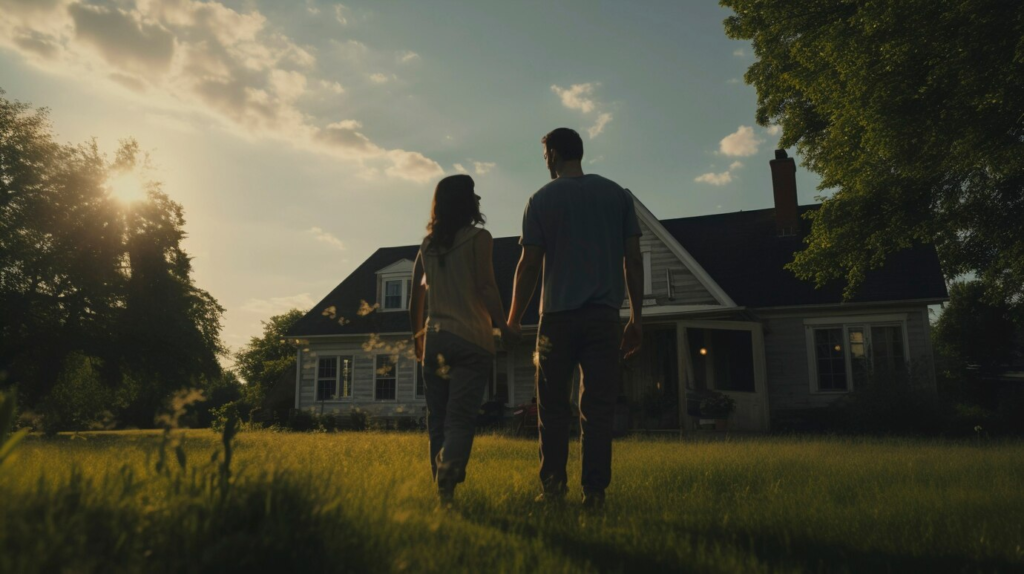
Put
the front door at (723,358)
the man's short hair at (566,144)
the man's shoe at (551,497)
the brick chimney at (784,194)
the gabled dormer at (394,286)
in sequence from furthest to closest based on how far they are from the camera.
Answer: the gabled dormer at (394,286)
the brick chimney at (784,194)
the front door at (723,358)
the man's short hair at (566,144)
the man's shoe at (551,497)

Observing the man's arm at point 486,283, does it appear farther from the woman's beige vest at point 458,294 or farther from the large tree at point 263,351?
the large tree at point 263,351

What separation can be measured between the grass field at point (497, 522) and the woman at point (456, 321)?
1.37 feet

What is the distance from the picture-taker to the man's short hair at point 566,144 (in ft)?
16.1

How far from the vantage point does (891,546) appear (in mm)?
3375

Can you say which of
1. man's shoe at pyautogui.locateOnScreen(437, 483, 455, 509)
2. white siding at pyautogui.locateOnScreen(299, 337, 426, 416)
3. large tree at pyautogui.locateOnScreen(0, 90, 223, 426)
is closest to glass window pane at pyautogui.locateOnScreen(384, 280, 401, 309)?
white siding at pyautogui.locateOnScreen(299, 337, 426, 416)

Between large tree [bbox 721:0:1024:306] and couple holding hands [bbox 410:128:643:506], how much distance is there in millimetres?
7720

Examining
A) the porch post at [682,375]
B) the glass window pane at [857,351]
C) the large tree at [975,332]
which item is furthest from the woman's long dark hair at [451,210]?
the large tree at [975,332]

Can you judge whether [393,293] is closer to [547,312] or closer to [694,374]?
[694,374]

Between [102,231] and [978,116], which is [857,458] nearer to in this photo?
[978,116]

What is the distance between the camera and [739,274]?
20.8 m

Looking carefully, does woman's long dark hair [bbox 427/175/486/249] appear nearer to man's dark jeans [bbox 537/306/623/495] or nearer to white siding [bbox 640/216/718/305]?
man's dark jeans [bbox 537/306/623/495]

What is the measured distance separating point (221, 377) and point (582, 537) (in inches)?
1115

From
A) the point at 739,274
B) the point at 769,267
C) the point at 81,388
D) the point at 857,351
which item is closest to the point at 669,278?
the point at 739,274

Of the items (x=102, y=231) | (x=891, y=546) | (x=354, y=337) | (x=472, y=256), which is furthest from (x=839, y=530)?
(x=102, y=231)
